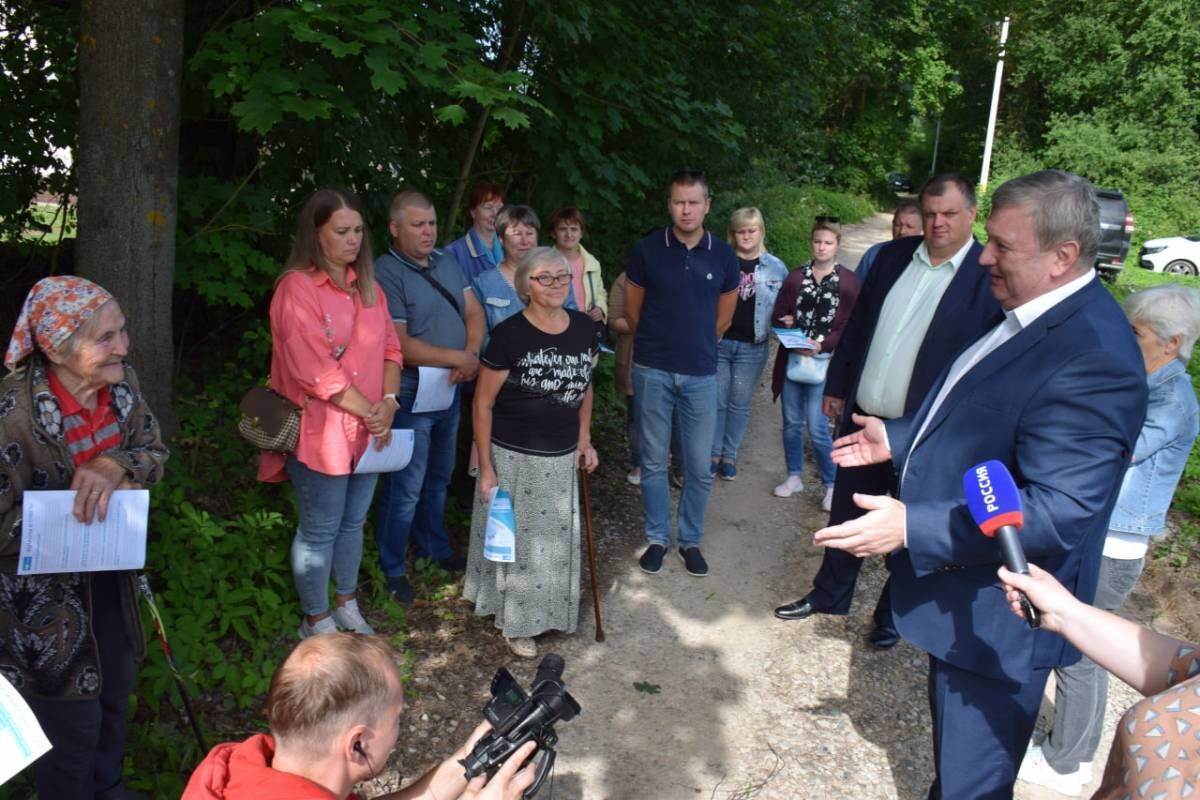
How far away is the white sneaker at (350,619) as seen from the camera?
4098mm

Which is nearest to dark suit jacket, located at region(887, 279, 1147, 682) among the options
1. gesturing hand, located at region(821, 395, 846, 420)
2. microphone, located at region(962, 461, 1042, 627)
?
microphone, located at region(962, 461, 1042, 627)

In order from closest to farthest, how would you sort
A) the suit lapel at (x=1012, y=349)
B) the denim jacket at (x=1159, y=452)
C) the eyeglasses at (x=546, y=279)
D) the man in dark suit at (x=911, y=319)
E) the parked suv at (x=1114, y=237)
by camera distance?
1. the suit lapel at (x=1012, y=349)
2. the denim jacket at (x=1159, y=452)
3. the man in dark suit at (x=911, y=319)
4. the eyeglasses at (x=546, y=279)
5. the parked suv at (x=1114, y=237)

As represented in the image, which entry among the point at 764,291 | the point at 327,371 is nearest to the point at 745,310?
the point at 764,291

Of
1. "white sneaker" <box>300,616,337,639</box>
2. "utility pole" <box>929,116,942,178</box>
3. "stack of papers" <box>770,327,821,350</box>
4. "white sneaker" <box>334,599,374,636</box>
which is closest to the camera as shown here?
"white sneaker" <box>300,616,337,639</box>

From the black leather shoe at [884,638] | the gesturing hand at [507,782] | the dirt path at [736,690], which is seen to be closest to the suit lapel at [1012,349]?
the gesturing hand at [507,782]

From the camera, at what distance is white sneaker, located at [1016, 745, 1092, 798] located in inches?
137

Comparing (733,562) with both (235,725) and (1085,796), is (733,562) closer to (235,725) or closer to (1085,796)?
(1085,796)

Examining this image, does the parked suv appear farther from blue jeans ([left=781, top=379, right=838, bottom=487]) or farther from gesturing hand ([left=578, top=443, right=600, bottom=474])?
gesturing hand ([left=578, top=443, right=600, bottom=474])

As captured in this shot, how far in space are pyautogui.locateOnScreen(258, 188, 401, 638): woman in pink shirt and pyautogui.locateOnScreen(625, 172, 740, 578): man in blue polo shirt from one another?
1592mm

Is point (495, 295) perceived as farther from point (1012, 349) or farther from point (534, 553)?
point (1012, 349)

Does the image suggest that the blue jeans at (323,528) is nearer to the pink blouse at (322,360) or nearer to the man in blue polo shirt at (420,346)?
the pink blouse at (322,360)

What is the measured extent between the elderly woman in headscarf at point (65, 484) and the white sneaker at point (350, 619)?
1.35 meters

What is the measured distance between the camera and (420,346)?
4234 millimetres

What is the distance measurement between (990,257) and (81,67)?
12.5ft
